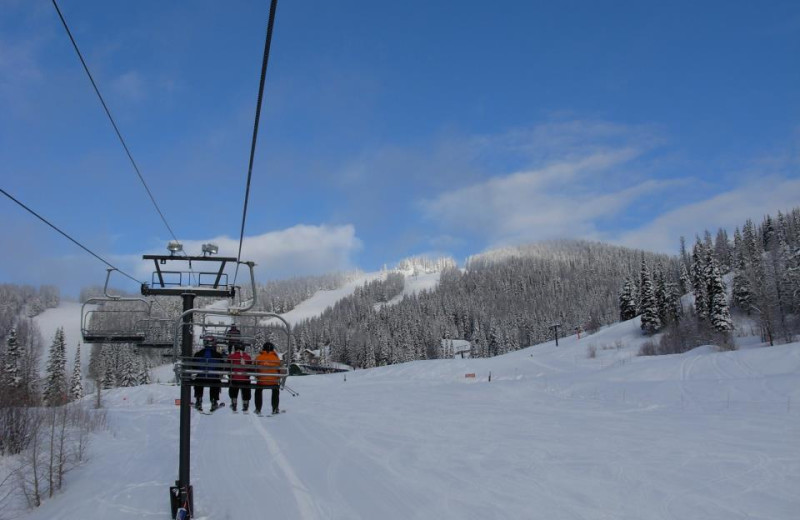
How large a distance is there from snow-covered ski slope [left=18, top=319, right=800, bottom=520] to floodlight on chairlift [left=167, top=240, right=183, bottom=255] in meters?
7.18

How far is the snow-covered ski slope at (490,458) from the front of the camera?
41.3ft

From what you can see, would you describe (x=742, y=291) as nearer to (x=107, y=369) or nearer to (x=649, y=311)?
(x=649, y=311)

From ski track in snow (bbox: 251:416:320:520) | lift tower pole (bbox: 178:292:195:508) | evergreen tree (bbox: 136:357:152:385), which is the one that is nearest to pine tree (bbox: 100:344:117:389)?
evergreen tree (bbox: 136:357:152:385)

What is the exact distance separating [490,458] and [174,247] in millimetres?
11814

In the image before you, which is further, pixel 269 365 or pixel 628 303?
pixel 628 303

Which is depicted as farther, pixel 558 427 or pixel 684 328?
pixel 684 328

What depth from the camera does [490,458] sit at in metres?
17.3

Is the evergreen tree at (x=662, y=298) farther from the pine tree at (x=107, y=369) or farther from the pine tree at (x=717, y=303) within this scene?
the pine tree at (x=107, y=369)

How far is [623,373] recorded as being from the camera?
136 ft

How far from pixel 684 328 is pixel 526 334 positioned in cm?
6162

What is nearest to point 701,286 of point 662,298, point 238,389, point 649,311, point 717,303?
point 662,298

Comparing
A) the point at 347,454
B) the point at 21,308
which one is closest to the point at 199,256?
the point at 347,454

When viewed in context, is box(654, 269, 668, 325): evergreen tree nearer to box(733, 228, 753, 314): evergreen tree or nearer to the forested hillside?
the forested hillside

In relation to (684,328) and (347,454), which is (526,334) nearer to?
(684,328)
